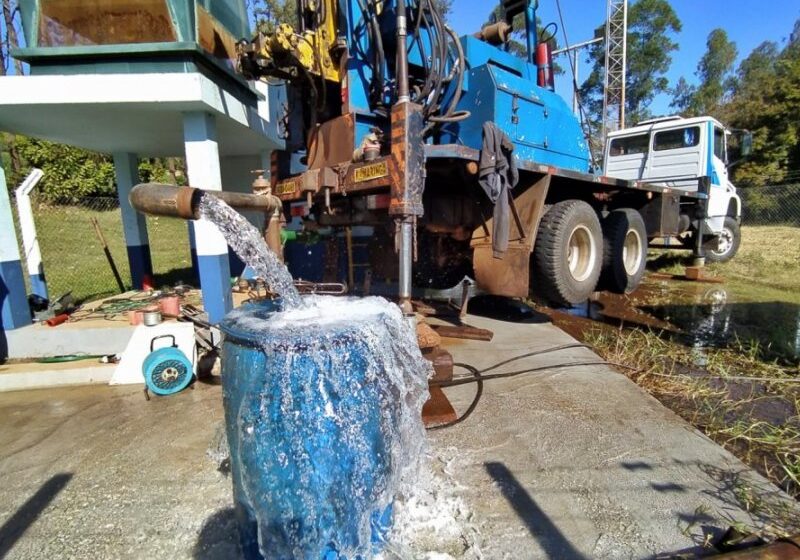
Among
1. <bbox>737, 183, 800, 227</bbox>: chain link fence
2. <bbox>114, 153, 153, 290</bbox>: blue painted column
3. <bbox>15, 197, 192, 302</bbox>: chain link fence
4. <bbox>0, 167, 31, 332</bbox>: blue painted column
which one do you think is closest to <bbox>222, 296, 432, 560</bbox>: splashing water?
<bbox>0, 167, 31, 332</bbox>: blue painted column

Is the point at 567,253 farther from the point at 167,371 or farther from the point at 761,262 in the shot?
the point at 761,262

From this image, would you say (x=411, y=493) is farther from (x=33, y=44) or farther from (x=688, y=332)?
(x=33, y=44)

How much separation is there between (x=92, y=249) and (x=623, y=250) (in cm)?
1127

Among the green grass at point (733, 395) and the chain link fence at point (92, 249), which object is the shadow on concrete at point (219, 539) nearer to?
the green grass at point (733, 395)

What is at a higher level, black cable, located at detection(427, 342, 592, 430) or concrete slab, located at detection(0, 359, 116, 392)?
concrete slab, located at detection(0, 359, 116, 392)

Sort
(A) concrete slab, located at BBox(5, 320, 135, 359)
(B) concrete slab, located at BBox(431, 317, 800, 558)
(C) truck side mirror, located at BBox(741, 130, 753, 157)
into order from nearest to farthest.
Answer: (B) concrete slab, located at BBox(431, 317, 800, 558) → (A) concrete slab, located at BBox(5, 320, 135, 359) → (C) truck side mirror, located at BBox(741, 130, 753, 157)

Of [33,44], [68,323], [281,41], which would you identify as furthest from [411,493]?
[33,44]

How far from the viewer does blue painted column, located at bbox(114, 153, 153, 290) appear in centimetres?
632

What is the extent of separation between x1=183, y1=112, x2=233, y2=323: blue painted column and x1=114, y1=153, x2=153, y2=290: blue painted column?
261 cm

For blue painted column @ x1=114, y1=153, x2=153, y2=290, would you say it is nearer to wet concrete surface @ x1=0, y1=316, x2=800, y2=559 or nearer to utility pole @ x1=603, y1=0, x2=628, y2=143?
wet concrete surface @ x1=0, y1=316, x2=800, y2=559

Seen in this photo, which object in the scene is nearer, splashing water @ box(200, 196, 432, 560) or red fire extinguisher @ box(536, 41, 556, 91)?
splashing water @ box(200, 196, 432, 560)

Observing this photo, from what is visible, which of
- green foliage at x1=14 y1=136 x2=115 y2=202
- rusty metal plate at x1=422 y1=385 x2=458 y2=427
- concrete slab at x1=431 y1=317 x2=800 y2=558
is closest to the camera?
concrete slab at x1=431 y1=317 x2=800 y2=558

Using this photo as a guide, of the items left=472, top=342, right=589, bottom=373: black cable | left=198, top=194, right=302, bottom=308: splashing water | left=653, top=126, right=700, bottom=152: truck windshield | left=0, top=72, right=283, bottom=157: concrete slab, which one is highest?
left=653, top=126, right=700, bottom=152: truck windshield

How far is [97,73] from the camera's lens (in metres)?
3.93
